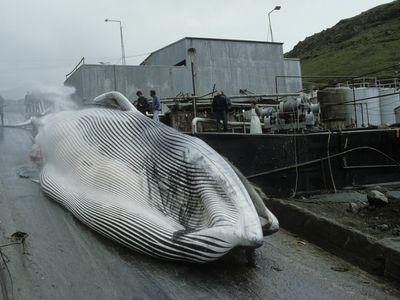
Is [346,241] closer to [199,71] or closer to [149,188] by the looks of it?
[149,188]

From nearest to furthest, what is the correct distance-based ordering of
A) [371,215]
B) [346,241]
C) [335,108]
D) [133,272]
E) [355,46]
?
1. [133,272]
2. [346,241]
3. [371,215]
4. [335,108]
5. [355,46]

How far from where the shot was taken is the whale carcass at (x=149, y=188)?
16.7 ft

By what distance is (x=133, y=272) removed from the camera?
5.07 meters

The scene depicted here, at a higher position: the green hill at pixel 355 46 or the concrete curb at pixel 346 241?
the green hill at pixel 355 46

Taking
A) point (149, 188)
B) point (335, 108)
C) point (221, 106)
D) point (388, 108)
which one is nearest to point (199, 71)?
point (388, 108)

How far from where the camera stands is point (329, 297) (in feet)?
17.2

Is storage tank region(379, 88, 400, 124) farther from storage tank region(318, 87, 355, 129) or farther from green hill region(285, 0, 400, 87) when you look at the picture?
green hill region(285, 0, 400, 87)

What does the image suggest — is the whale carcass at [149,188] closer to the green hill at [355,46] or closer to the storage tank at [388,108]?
the storage tank at [388,108]

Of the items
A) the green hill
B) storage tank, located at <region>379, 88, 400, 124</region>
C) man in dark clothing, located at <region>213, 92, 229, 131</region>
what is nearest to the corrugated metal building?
storage tank, located at <region>379, 88, 400, 124</region>

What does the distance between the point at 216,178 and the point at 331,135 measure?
385 inches

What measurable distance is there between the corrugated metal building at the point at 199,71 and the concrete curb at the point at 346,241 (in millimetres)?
19069

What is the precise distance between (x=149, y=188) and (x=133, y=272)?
123 centimetres

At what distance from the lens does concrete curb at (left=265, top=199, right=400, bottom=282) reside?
6012mm

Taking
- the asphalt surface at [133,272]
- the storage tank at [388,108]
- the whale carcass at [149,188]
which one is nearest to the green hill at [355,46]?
the storage tank at [388,108]
